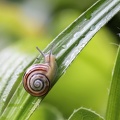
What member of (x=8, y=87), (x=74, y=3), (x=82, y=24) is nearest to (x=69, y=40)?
(x=82, y=24)

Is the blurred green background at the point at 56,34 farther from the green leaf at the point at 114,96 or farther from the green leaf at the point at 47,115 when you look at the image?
the green leaf at the point at 114,96

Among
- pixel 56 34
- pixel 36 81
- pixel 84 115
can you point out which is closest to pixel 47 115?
pixel 36 81

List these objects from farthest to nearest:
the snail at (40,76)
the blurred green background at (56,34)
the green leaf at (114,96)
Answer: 1. the blurred green background at (56,34)
2. the snail at (40,76)
3. the green leaf at (114,96)

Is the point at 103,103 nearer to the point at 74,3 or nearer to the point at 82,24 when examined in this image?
the point at 82,24

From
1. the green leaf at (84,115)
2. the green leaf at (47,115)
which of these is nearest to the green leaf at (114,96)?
the green leaf at (84,115)

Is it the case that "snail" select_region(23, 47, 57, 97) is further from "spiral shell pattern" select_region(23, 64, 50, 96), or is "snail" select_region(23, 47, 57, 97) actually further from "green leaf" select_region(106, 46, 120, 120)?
"green leaf" select_region(106, 46, 120, 120)

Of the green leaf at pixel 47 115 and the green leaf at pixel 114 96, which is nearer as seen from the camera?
the green leaf at pixel 114 96

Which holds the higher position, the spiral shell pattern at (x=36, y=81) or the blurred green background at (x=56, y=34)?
the blurred green background at (x=56, y=34)
